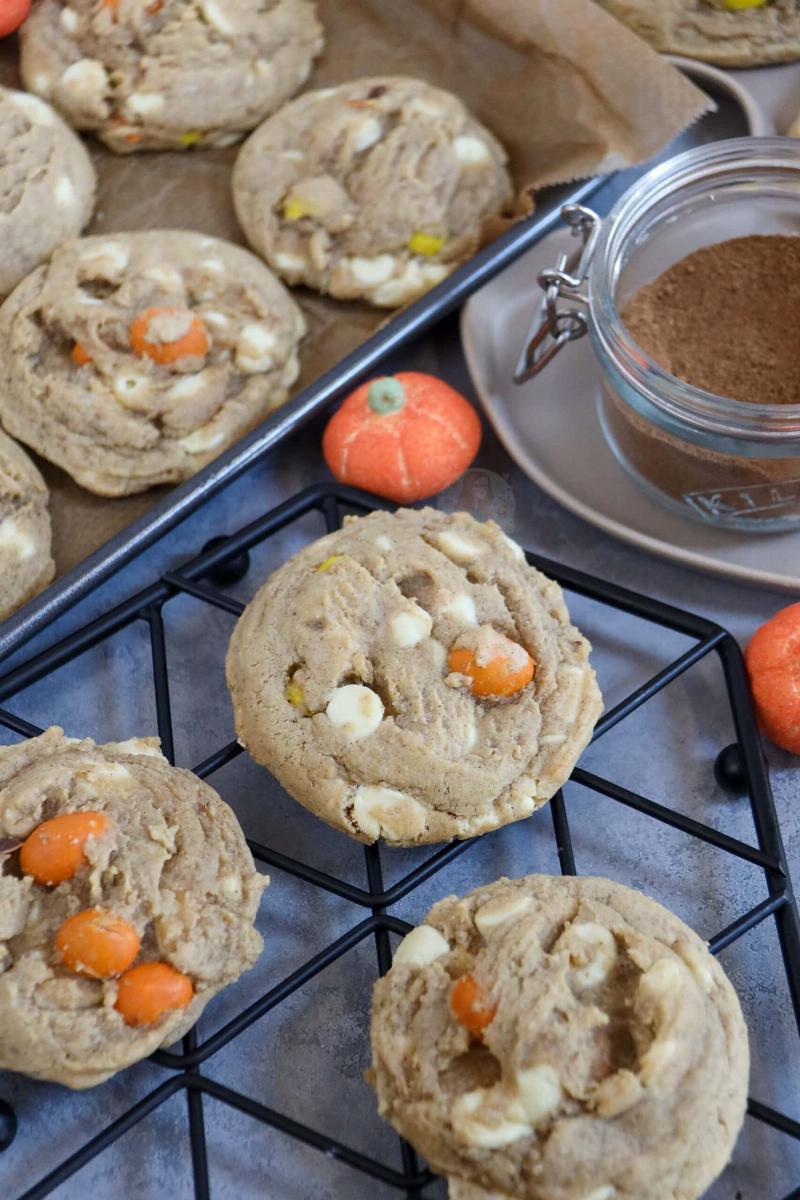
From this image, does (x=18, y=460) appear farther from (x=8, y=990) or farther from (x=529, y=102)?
(x=529, y=102)

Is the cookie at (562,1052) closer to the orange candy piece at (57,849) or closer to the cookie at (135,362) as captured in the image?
the orange candy piece at (57,849)

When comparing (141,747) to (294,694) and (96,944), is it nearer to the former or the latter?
(294,694)

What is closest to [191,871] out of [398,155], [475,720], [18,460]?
[475,720]

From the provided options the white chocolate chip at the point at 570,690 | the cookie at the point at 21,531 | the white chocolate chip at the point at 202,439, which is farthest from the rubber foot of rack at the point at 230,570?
the white chocolate chip at the point at 570,690

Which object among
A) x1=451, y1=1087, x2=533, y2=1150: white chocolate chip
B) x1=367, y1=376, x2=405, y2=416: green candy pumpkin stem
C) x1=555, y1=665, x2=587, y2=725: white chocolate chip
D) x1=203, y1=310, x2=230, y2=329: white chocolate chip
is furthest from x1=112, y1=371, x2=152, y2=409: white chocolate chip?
x1=451, y1=1087, x2=533, y2=1150: white chocolate chip

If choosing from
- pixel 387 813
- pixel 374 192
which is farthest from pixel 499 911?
pixel 374 192

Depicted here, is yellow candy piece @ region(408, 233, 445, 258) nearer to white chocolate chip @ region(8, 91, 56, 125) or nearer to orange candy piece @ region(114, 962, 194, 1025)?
white chocolate chip @ region(8, 91, 56, 125)
